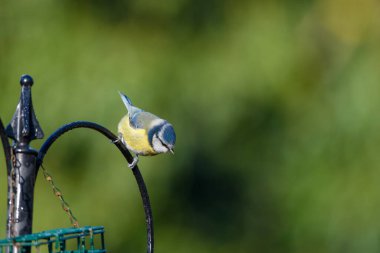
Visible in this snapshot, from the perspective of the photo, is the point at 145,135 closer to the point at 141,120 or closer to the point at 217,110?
the point at 141,120

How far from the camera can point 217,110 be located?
11.5 ft

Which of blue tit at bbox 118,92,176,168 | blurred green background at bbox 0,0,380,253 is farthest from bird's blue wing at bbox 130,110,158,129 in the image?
blurred green background at bbox 0,0,380,253

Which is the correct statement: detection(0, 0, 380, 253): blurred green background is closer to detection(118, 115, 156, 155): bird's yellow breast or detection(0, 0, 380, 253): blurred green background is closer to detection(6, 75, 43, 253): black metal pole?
detection(118, 115, 156, 155): bird's yellow breast

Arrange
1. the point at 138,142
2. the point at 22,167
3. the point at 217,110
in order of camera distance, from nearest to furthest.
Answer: the point at 22,167, the point at 138,142, the point at 217,110

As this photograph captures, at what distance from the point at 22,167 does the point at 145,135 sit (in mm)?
691

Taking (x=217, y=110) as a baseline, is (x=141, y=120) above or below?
below

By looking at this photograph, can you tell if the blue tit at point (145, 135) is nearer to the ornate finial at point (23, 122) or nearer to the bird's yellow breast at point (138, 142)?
the bird's yellow breast at point (138, 142)

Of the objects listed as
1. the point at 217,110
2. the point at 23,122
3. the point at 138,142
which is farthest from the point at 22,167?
the point at 217,110

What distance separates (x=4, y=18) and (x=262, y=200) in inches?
52.0

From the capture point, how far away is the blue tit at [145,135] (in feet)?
7.85

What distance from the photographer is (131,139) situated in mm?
2398

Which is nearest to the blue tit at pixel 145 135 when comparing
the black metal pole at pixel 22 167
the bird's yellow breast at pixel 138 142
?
the bird's yellow breast at pixel 138 142

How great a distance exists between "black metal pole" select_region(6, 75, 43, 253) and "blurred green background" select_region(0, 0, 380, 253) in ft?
4.46

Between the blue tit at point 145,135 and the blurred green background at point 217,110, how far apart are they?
675 millimetres
